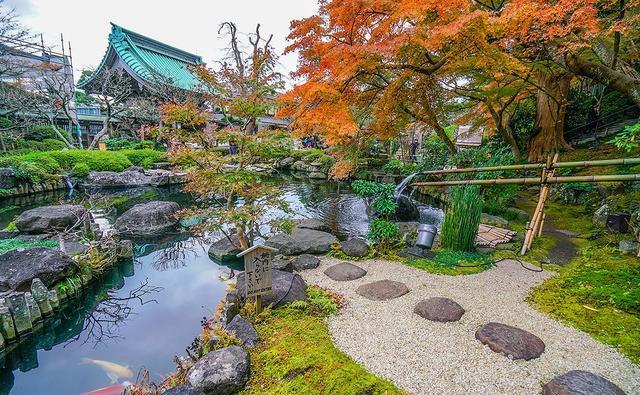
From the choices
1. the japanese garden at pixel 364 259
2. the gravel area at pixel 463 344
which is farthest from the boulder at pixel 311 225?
the gravel area at pixel 463 344

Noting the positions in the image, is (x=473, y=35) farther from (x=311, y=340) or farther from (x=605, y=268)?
(x=311, y=340)

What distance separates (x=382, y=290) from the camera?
394 cm

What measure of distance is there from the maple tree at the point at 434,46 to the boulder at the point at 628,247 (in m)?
2.95

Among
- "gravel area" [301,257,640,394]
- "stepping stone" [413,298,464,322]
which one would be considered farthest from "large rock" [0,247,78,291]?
"stepping stone" [413,298,464,322]

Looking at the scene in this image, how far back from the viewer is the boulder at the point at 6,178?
34.0ft

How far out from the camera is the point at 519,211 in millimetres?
7156

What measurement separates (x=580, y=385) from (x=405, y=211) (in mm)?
5752

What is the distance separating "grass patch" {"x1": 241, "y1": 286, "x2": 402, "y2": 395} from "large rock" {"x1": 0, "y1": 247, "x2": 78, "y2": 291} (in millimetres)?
3292

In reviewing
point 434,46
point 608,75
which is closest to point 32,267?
point 434,46

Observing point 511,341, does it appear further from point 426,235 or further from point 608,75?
point 608,75

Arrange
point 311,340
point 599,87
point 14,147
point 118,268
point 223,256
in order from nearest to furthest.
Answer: point 311,340 < point 118,268 < point 223,256 < point 599,87 < point 14,147

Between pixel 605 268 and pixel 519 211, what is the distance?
10.5ft

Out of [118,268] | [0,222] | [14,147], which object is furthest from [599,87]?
[14,147]

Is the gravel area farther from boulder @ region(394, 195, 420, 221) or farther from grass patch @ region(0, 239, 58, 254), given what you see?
grass patch @ region(0, 239, 58, 254)
